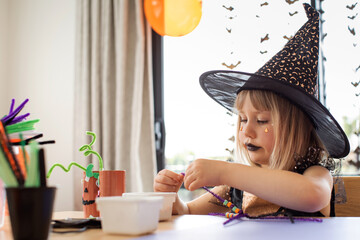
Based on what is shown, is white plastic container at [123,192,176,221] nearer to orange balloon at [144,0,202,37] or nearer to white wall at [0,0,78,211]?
orange balloon at [144,0,202,37]

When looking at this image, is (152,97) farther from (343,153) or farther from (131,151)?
(343,153)

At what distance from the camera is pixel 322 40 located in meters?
2.65

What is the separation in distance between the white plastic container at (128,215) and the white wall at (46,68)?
2659 millimetres

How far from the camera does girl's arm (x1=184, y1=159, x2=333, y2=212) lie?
0.87m

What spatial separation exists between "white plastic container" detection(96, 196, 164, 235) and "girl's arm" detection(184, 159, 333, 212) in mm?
242

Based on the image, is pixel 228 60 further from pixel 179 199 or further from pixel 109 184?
pixel 109 184

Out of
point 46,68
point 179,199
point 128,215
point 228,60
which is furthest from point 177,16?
point 46,68

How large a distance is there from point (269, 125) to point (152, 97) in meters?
1.78

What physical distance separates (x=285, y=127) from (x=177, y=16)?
1.02 m

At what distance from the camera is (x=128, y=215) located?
616 mm

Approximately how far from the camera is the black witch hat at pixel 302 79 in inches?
44.3

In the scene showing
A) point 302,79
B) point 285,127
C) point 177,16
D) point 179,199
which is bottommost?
point 179,199

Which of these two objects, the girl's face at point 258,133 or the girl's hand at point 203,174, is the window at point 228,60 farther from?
the girl's hand at point 203,174

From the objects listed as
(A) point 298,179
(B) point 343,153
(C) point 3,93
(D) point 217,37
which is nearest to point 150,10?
(D) point 217,37
